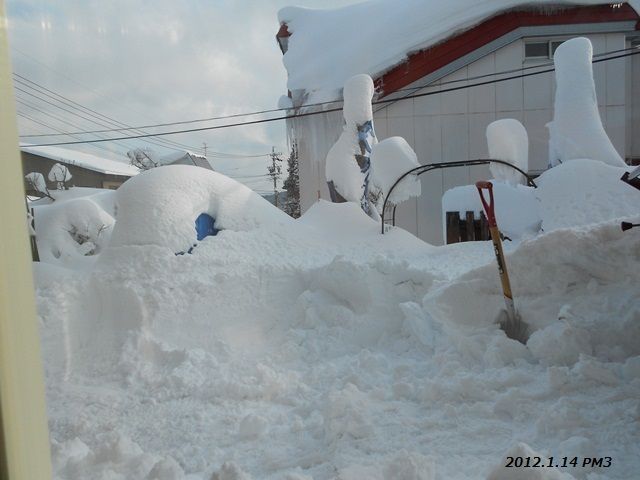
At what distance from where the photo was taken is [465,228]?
650 cm

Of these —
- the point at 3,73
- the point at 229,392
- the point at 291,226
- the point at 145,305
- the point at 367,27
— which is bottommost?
the point at 229,392

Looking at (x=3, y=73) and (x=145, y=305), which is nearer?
(x=3, y=73)

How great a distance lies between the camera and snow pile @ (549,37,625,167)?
21.7 ft

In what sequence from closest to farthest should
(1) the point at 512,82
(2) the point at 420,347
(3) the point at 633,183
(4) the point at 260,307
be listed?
(3) the point at 633,183, (2) the point at 420,347, (4) the point at 260,307, (1) the point at 512,82

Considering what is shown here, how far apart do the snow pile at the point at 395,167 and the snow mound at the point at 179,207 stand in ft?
5.92

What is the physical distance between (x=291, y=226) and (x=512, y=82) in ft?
24.4

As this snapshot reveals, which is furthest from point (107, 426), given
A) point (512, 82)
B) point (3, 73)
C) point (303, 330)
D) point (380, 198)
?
point (512, 82)

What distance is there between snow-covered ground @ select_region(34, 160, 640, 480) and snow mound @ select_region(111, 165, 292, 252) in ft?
0.08

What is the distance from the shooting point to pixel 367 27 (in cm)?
1073

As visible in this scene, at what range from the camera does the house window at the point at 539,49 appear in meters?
10.2

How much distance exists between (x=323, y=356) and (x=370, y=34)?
8.99m

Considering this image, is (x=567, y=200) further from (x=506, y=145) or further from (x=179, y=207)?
(x=179, y=207)

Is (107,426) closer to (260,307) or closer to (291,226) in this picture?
(260,307)

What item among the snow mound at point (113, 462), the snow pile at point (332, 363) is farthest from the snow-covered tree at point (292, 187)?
the snow mound at point (113, 462)
